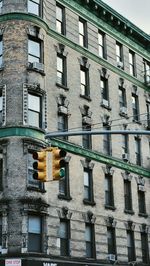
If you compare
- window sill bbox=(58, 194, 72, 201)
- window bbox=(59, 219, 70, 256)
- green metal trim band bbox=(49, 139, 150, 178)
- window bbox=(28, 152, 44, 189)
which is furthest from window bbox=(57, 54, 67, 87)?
window bbox=(59, 219, 70, 256)

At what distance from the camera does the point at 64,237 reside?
31.7 metres

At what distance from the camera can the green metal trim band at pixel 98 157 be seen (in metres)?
32.9

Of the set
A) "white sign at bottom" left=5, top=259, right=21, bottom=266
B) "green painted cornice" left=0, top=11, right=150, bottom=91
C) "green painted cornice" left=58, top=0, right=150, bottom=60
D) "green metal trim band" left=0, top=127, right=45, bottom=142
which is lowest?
"white sign at bottom" left=5, top=259, right=21, bottom=266

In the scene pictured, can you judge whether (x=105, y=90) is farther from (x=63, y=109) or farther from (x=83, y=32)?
(x=63, y=109)

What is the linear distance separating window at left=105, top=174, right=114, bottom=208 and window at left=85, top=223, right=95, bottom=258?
258 centimetres

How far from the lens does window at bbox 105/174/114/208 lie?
3641cm

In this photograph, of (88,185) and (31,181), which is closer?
(31,181)

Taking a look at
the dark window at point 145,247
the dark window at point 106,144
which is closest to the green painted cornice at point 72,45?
the dark window at point 106,144

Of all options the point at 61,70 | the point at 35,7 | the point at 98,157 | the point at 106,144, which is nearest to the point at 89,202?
the point at 98,157

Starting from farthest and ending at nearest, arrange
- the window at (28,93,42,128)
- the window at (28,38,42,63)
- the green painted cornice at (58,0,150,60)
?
the green painted cornice at (58,0,150,60), the window at (28,38,42,63), the window at (28,93,42,128)

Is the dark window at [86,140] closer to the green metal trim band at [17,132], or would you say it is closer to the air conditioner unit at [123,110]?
the air conditioner unit at [123,110]

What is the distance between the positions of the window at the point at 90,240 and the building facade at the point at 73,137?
6 cm

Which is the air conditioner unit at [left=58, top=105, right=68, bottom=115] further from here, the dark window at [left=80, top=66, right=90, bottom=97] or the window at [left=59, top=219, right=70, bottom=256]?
the window at [left=59, top=219, right=70, bottom=256]

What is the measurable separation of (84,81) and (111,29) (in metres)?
6.43
